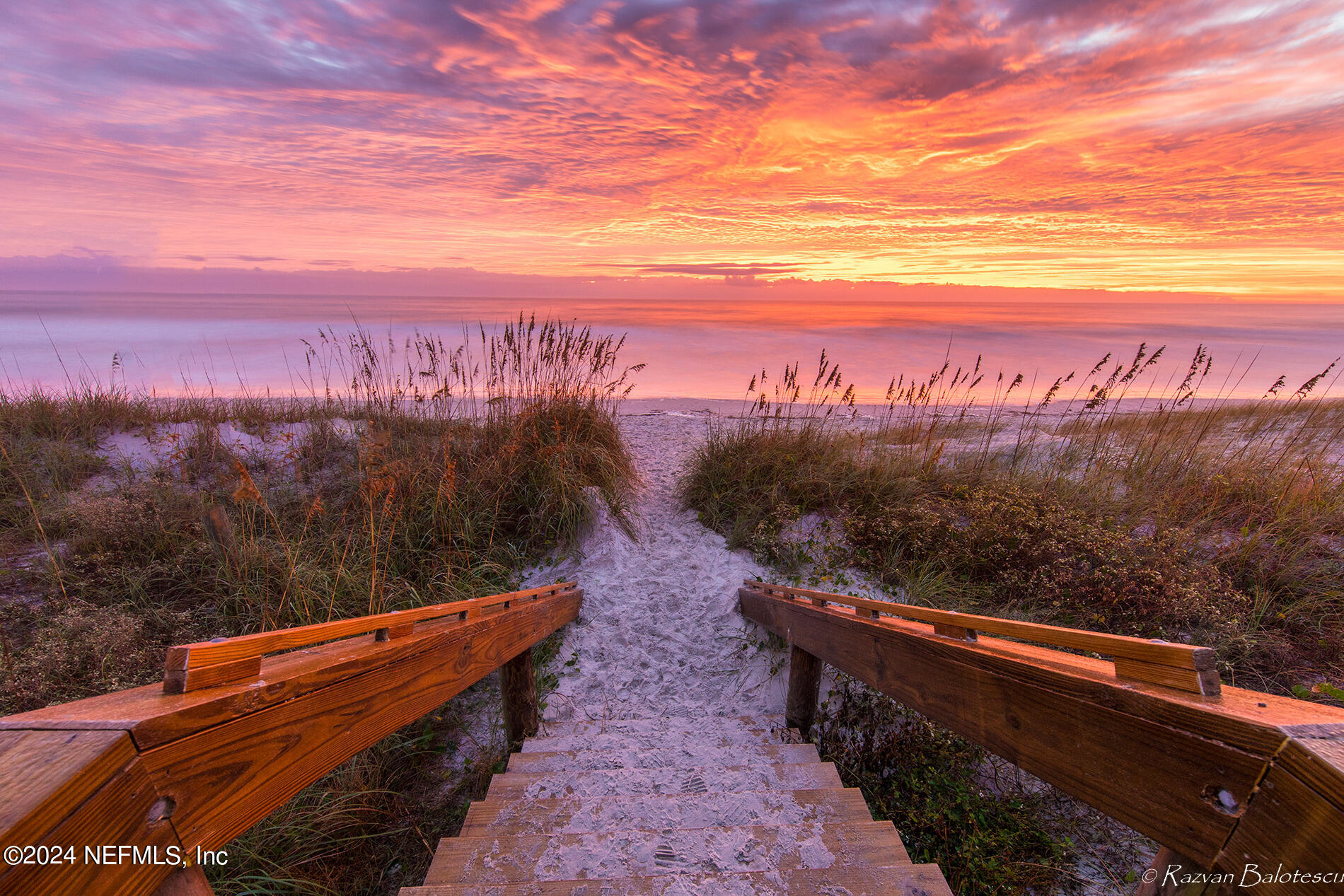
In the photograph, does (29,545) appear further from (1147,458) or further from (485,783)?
(1147,458)

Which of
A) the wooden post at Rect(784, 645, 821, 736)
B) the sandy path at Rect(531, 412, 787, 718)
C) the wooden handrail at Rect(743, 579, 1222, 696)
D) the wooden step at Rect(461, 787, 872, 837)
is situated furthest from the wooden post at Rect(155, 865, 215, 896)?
the sandy path at Rect(531, 412, 787, 718)

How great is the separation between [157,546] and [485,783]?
3451 millimetres

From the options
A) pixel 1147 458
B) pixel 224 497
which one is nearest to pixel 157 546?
pixel 224 497

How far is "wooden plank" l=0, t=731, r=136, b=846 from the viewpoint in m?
0.64

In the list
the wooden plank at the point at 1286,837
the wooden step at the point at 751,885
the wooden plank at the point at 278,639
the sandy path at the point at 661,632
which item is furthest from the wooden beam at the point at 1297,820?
the sandy path at the point at 661,632

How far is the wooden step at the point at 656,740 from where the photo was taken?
325 centimetres

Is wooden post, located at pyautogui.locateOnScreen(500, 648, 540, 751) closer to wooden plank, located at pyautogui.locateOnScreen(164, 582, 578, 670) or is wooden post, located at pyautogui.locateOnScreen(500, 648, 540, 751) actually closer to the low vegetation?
wooden plank, located at pyautogui.locateOnScreen(164, 582, 578, 670)

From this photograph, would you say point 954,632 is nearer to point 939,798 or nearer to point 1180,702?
point 1180,702

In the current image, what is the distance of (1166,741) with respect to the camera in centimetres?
97

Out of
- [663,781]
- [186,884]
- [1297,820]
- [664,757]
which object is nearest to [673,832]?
[663,781]

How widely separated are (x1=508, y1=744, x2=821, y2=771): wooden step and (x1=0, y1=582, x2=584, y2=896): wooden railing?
1.55 meters

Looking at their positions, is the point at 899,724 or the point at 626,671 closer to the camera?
the point at 899,724

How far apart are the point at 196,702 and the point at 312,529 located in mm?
4609

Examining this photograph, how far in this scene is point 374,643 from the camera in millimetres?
1654
